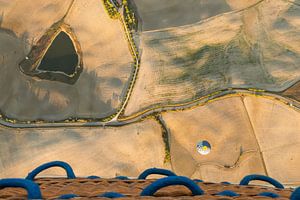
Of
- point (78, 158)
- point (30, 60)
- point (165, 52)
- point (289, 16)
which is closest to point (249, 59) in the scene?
point (289, 16)

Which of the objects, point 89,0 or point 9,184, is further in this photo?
point 89,0

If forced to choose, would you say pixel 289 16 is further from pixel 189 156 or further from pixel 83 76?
pixel 83 76

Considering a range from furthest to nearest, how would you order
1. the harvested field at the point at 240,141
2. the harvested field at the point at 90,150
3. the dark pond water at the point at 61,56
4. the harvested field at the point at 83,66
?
1. the dark pond water at the point at 61,56
2. the harvested field at the point at 83,66
3. the harvested field at the point at 90,150
4. the harvested field at the point at 240,141

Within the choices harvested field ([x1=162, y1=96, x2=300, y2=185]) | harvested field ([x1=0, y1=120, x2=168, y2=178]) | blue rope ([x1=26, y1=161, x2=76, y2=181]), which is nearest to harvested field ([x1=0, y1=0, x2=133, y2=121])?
harvested field ([x1=0, y1=120, x2=168, y2=178])

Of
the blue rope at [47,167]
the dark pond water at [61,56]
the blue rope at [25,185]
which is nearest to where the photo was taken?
the blue rope at [25,185]

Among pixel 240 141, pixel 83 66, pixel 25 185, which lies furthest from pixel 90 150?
pixel 25 185

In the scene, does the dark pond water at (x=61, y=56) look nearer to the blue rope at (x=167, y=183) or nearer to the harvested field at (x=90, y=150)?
the harvested field at (x=90, y=150)

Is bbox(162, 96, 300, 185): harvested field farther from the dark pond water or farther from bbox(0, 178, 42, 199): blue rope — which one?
bbox(0, 178, 42, 199): blue rope

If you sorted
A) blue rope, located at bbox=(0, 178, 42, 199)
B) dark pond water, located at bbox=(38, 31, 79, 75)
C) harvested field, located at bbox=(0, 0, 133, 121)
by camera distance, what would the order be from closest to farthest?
blue rope, located at bbox=(0, 178, 42, 199), harvested field, located at bbox=(0, 0, 133, 121), dark pond water, located at bbox=(38, 31, 79, 75)

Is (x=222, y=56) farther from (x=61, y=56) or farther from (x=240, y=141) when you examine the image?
(x=61, y=56)

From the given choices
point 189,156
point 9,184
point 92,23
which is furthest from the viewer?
point 92,23

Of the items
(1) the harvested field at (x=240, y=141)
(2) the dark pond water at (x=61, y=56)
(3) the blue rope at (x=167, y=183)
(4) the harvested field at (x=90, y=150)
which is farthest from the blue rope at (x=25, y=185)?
(2) the dark pond water at (x=61, y=56)
